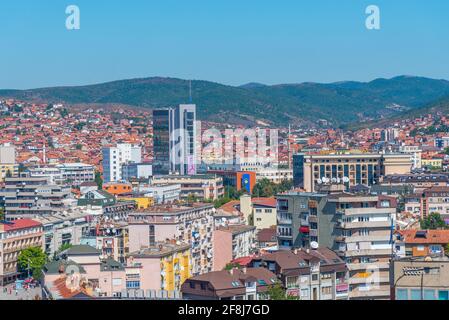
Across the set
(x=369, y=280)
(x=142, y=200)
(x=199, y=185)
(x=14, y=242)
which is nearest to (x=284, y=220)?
(x=369, y=280)

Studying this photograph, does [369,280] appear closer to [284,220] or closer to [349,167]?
[284,220]

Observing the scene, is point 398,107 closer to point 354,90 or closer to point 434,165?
point 354,90

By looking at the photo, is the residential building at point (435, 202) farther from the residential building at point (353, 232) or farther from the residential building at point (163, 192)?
the residential building at point (353, 232)

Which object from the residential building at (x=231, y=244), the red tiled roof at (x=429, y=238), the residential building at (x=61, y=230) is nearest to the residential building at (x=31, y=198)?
the residential building at (x=61, y=230)

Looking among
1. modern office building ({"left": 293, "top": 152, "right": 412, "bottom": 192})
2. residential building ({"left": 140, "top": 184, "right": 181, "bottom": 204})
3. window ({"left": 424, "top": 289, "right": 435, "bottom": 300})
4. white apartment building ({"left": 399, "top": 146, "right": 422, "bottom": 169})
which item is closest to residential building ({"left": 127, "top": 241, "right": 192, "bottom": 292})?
window ({"left": 424, "top": 289, "right": 435, "bottom": 300})

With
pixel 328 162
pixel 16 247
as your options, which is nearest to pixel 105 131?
pixel 328 162

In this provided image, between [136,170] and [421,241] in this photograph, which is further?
[136,170]
